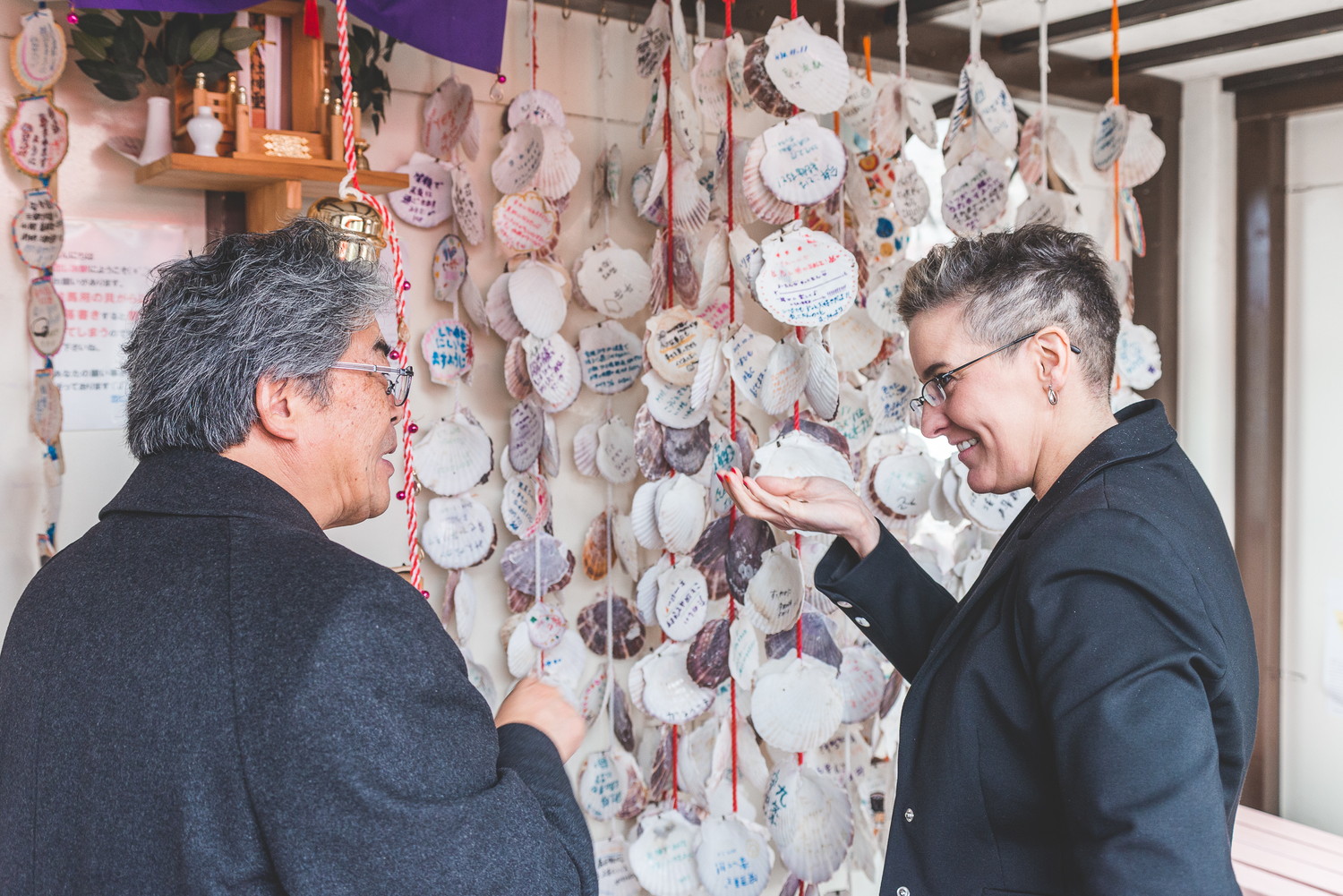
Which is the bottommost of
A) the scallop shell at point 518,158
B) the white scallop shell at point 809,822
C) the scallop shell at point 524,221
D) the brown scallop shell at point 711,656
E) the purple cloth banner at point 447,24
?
the white scallop shell at point 809,822

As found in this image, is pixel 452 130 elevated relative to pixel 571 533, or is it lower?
elevated

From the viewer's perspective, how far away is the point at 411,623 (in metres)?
0.94

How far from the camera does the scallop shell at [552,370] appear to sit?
191 cm

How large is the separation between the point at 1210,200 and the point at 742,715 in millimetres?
2067

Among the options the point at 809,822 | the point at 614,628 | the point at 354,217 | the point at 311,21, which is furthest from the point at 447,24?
the point at 809,822

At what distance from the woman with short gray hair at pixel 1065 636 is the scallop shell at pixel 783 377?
27 centimetres

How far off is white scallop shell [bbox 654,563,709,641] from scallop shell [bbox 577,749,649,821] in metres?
0.29

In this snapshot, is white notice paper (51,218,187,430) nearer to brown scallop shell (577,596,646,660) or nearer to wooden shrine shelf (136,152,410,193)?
wooden shrine shelf (136,152,410,193)

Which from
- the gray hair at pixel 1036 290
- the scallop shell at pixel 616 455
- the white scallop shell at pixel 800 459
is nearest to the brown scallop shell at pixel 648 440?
the scallop shell at pixel 616 455

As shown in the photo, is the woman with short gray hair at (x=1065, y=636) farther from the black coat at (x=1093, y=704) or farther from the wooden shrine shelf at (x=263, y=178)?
the wooden shrine shelf at (x=263, y=178)

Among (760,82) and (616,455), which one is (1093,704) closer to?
(760,82)

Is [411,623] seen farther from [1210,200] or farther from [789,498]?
[1210,200]

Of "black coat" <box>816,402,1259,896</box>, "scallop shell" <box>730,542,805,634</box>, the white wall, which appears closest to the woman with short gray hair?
"black coat" <box>816,402,1259,896</box>

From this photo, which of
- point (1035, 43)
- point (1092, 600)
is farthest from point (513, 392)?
point (1035, 43)
